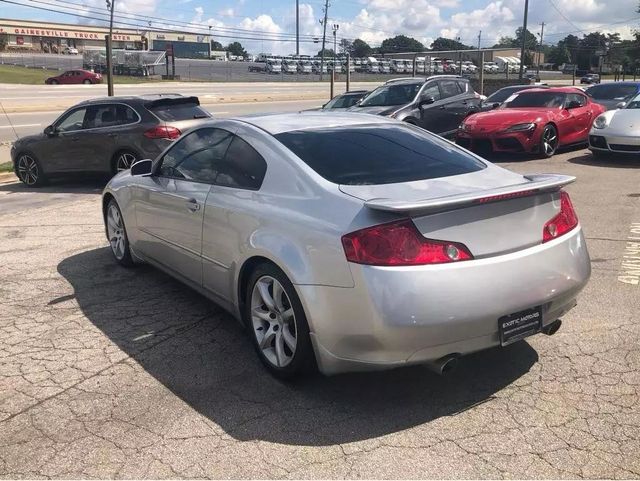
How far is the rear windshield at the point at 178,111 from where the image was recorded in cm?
1046

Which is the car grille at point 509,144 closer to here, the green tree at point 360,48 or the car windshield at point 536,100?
the car windshield at point 536,100

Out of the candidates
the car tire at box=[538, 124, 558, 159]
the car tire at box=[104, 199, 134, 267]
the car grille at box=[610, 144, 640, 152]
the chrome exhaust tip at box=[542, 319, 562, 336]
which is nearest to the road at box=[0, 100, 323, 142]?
the car tire at box=[538, 124, 558, 159]

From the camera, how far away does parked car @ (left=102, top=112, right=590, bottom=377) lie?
3.12 m

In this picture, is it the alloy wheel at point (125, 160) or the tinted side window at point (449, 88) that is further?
the tinted side window at point (449, 88)

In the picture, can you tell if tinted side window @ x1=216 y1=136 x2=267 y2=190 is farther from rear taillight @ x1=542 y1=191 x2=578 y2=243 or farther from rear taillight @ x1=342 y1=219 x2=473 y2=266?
rear taillight @ x1=542 y1=191 x2=578 y2=243

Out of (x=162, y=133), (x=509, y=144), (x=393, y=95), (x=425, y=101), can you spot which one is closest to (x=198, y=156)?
(x=162, y=133)

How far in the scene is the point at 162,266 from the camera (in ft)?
17.0

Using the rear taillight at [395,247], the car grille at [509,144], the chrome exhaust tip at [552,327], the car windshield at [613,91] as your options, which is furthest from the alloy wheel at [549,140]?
the rear taillight at [395,247]

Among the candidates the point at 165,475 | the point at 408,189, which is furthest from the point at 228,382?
the point at 408,189

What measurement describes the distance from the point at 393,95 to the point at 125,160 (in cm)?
678

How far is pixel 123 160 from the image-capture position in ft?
35.0

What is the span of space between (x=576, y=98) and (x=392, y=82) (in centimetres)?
417

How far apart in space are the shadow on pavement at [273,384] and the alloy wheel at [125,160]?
600 centimetres

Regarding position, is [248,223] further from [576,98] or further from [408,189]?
[576,98]
